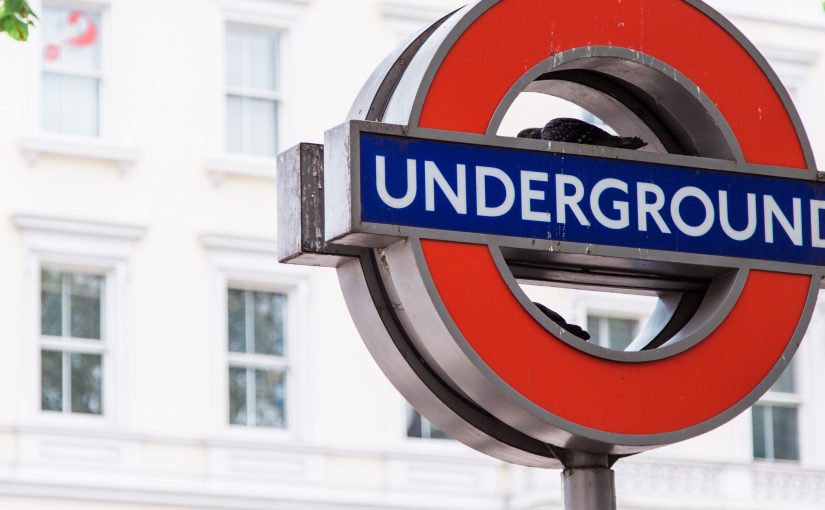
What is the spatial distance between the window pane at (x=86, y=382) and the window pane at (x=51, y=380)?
0.13m

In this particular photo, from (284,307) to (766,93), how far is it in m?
13.7

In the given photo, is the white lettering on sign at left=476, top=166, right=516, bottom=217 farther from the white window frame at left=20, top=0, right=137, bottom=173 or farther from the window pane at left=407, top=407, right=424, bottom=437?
the window pane at left=407, top=407, right=424, bottom=437

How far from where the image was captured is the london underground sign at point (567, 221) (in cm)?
368

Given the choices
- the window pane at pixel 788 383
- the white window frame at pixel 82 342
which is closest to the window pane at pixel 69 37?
the white window frame at pixel 82 342

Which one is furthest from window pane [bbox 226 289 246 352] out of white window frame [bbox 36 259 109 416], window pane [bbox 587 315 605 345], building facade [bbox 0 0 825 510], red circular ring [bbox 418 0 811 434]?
red circular ring [bbox 418 0 811 434]

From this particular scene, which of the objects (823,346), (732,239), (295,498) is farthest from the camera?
(823,346)

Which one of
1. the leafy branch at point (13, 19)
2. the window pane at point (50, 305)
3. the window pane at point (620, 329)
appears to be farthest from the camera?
the window pane at point (620, 329)

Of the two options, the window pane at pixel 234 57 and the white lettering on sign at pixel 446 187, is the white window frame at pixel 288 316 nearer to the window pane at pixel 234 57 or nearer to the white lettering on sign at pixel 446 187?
the window pane at pixel 234 57

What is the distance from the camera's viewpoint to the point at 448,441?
18.2 metres

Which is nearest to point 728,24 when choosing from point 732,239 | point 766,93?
point 766,93

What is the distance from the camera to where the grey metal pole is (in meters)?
3.85

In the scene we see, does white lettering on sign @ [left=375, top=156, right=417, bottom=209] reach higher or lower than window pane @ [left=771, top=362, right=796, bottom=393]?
higher

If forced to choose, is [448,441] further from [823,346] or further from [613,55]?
[613,55]

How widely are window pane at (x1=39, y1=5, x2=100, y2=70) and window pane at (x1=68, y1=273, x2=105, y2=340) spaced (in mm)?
1819
